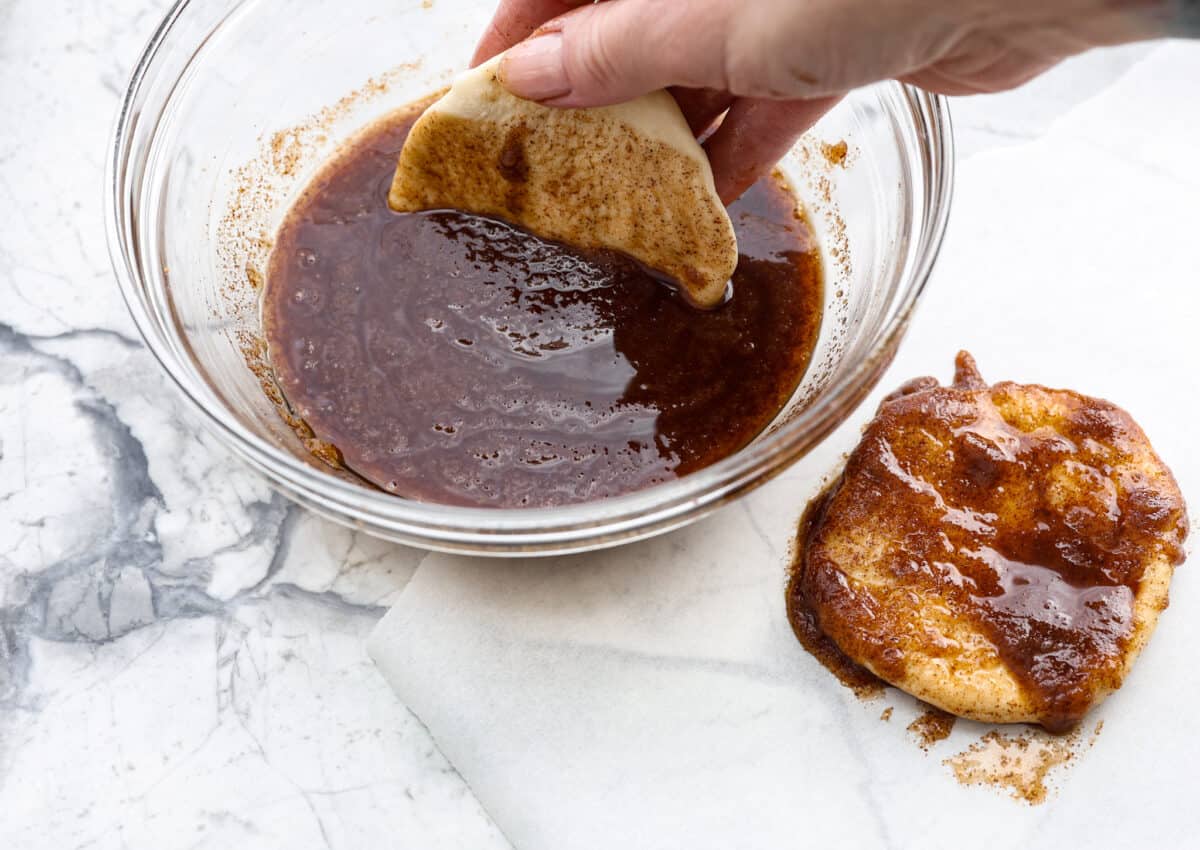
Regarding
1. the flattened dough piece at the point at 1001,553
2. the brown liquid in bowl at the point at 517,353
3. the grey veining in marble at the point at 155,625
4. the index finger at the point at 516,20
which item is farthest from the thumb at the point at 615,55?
the grey veining in marble at the point at 155,625

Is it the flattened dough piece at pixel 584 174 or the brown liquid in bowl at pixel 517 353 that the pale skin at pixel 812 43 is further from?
the brown liquid in bowl at pixel 517 353

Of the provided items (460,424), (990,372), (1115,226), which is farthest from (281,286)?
(1115,226)

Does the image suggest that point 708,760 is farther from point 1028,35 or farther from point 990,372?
point 1028,35

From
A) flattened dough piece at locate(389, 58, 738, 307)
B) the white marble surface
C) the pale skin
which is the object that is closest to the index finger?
flattened dough piece at locate(389, 58, 738, 307)

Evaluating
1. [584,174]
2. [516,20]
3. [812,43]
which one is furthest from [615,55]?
[516,20]

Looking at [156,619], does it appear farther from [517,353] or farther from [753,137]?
[753,137]
